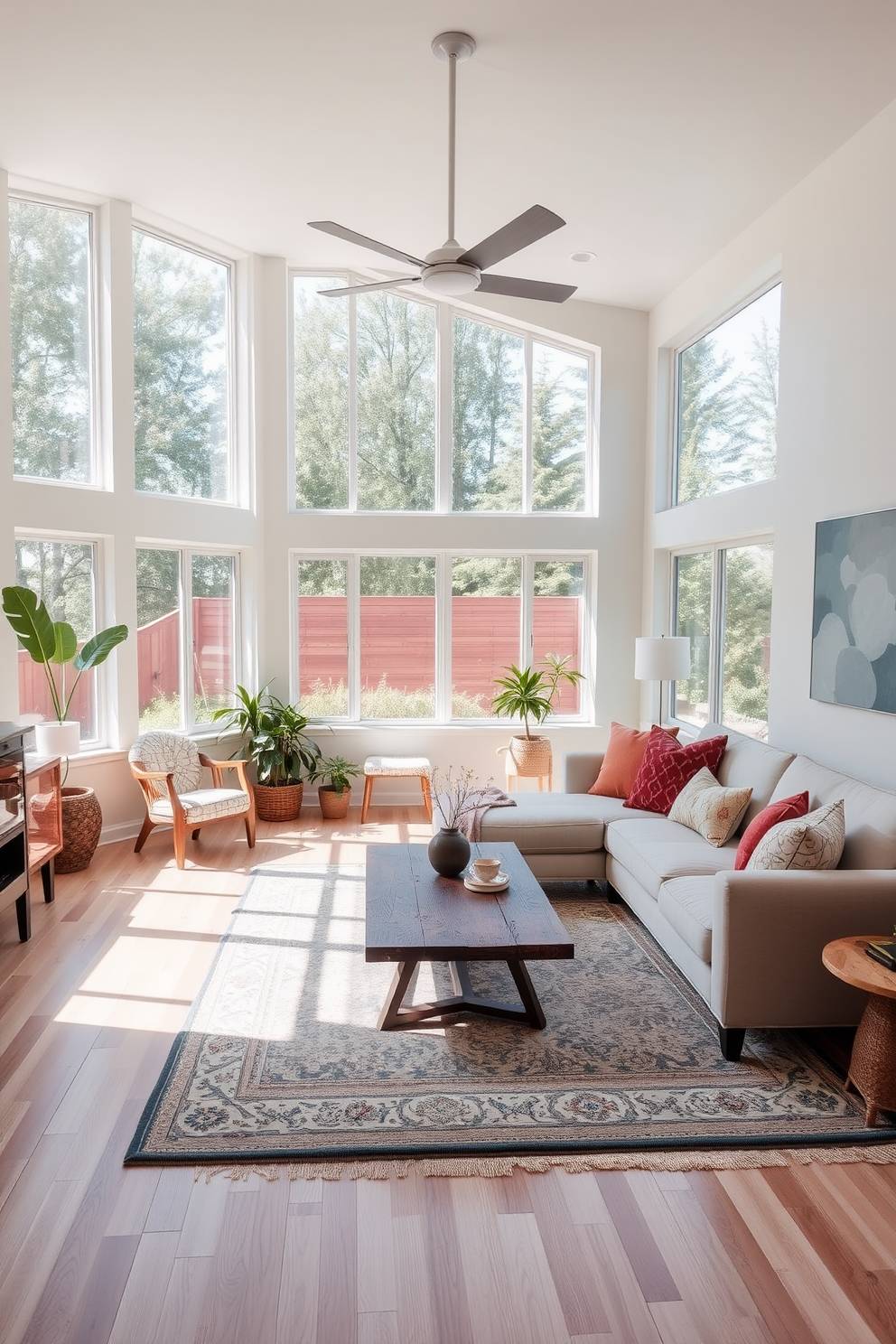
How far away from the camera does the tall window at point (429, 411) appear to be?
714 cm

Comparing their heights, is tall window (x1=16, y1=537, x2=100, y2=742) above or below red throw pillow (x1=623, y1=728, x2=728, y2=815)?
above

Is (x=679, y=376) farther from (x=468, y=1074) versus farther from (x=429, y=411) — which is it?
(x=468, y=1074)

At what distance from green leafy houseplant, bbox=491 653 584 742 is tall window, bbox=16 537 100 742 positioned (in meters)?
2.93

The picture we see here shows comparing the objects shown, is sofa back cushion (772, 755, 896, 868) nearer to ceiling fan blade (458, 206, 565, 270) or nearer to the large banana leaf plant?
ceiling fan blade (458, 206, 565, 270)

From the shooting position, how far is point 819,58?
3.58 metres

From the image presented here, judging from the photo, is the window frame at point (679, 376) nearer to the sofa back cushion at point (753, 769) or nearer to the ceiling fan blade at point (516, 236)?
the sofa back cushion at point (753, 769)

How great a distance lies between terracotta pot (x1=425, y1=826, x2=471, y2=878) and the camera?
3.91 metres

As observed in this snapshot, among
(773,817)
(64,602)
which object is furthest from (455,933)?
(64,602)

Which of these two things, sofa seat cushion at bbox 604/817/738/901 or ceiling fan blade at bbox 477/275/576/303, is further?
sofa seat cushion at bbox 604/817/738/901

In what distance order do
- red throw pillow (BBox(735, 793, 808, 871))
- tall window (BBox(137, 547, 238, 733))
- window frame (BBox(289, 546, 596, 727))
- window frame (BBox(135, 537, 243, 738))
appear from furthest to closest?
1. window frame (BBox(289, 546, 596, 727))
2. window frame (BBox(135, 537, 243, 738))
3. tall window (BBox(137, 547, 238, 733))
4. red throw pillow (BBox(735, 793, 808, 871))

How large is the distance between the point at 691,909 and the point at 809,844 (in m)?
0.56

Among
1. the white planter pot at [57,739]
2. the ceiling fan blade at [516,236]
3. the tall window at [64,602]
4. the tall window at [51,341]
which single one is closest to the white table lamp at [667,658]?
the ceiling fan blade at [516,236]

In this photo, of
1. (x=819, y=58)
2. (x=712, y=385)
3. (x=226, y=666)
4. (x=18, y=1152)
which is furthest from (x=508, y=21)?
(x=226, y=666)

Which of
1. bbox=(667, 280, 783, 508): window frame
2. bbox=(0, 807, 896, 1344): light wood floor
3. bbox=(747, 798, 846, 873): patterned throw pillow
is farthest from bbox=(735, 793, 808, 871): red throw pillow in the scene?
bbox=(667, 280, 783, 508): window frame
